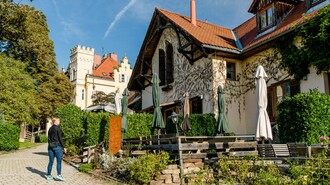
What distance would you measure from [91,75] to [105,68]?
10.1ft

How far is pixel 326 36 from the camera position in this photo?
12891 mm

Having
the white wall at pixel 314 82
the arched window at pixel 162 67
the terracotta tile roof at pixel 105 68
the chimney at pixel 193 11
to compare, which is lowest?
the white wall at pixel 314 82

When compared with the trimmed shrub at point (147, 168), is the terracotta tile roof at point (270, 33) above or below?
above

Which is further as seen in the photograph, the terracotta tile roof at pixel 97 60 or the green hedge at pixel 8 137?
the terracotta tile roof at pixel 97 60

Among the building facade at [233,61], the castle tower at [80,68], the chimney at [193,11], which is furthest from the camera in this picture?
the castle tower at [80,68]

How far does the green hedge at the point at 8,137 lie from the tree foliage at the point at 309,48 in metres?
17.4

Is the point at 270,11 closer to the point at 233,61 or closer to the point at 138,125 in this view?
the point at 233,61

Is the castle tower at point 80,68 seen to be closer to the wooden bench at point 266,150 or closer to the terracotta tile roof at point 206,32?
the terracotta tile roof at point 206,32

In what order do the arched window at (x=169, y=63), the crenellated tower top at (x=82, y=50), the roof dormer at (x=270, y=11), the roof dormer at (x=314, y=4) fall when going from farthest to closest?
1. the crenellated tower top at (x=82, y=50)
2. the arched window at (x=169, y=63)
3. the roof dormer at (x=270, y=11)
4. the roof dormer at (x=314, y=4)

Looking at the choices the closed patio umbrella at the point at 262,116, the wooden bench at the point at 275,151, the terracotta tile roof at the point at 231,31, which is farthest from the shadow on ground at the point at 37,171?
the terracotta tile roof at the point at 231,31

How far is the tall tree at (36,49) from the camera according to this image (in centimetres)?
2745

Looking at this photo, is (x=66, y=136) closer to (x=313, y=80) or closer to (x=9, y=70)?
(x=9, y=70)

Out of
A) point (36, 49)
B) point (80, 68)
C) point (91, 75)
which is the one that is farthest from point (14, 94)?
point (80, 68)

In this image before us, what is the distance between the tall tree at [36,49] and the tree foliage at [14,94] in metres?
4.64
